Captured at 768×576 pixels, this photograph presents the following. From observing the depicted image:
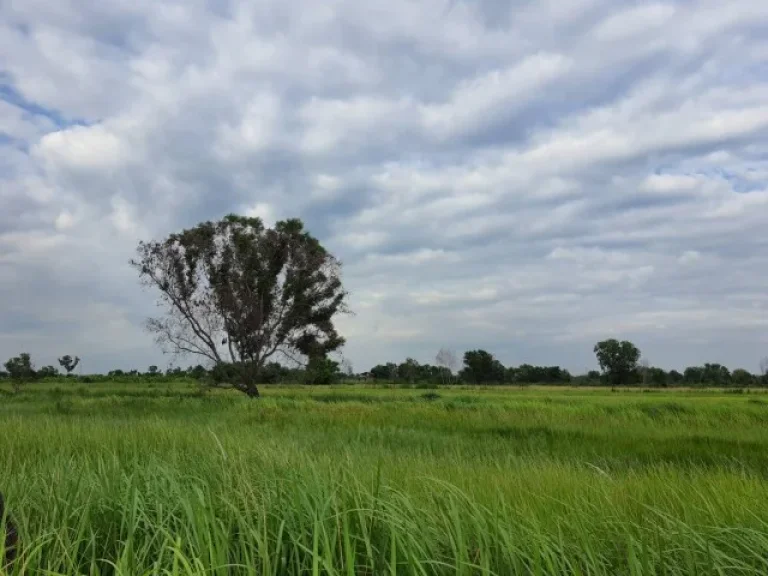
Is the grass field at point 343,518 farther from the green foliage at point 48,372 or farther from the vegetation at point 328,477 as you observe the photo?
the green foliage at point 48,372

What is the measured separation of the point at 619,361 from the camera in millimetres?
78750

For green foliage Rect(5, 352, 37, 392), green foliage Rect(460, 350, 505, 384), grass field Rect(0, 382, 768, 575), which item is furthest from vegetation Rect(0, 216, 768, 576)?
green foliage Rect(460, 350, 505, 384)

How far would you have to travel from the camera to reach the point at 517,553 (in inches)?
91.0

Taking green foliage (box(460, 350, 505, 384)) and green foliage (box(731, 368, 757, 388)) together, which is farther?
green foliage (box(460, 350, 505, 384))

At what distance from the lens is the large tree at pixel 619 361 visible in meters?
77.8

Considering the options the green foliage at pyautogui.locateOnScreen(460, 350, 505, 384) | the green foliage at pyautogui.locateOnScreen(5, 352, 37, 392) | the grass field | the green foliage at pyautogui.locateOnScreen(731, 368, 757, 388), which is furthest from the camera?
the green foliage at pyautogui.locateOnScreen(460, 350, 505, 384)

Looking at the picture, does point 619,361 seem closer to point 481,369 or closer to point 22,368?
point 481,369

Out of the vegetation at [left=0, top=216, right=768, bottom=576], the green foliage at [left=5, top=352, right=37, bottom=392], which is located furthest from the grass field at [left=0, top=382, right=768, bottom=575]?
Answer: the green foliage at [left=5, top=352, right=37, bottom=392]

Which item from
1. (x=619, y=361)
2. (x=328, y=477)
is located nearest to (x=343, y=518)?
(x=328, y=477)

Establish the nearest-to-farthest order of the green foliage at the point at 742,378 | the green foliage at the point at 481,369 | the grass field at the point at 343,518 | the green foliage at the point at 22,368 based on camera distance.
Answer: the grass field at the point at 343,518
the green foliage at the point at 22,368
the green foliage at the point at 742,378
the green foliage at the point at 481,369

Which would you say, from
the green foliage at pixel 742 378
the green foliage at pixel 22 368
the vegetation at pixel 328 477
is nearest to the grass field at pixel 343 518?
the vegetation at pixel 328 477

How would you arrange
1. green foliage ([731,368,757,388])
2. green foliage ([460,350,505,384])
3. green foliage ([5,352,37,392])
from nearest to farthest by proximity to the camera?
1. green foliage ([5,352,37,392])
2. green foliage ([731,368,757,388])
3. green foliage ([460,350,505,384])

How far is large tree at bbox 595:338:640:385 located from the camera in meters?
77.8

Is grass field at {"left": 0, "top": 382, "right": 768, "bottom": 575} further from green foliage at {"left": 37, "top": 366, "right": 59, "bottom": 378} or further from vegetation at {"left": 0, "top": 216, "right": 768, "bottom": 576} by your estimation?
green foliage at {"left": 37, "top": 366, "right": 59, "bottom": 378}
